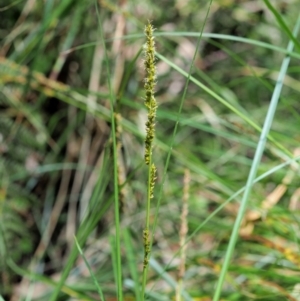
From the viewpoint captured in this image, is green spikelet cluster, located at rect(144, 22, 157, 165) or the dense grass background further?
the dense grass background

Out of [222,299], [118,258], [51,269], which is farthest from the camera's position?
[51,269]

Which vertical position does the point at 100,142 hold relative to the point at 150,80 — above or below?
above

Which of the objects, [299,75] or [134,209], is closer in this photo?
[134,209]

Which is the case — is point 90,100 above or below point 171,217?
above

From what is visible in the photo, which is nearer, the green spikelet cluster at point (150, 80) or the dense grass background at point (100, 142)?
the green spikelet cluster at point (150, 80)

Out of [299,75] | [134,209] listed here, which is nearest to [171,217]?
[134,209]

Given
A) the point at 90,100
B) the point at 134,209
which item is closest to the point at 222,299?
the point at 134,209

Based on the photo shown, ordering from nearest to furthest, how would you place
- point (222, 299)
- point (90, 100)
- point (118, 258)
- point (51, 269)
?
point (118, 258), point (222, 299), point (90, 100), point (51, 269)

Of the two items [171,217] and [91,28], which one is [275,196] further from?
[91,28]

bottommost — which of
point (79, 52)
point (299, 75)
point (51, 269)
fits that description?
point (51, 269)

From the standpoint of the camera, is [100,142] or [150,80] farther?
[100,142]

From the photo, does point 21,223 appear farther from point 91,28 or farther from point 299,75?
point 299,75
